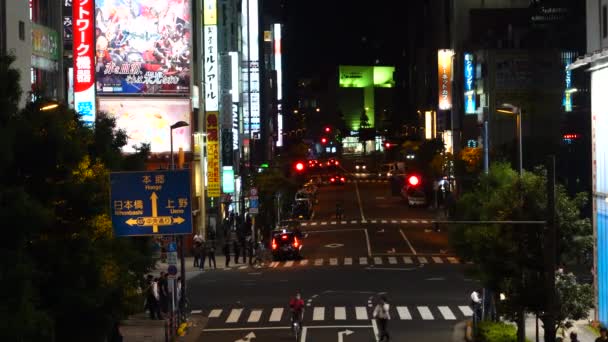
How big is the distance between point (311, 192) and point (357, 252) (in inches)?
1545

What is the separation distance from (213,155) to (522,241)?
4451 centimetres

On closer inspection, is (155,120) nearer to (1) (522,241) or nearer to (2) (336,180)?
(1) (522,241)

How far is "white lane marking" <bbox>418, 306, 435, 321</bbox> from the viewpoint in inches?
1512

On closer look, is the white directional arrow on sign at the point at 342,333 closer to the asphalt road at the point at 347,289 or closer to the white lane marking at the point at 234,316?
the asphalt road at the point at 347,289

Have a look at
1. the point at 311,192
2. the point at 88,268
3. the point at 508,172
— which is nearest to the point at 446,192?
the point at 311,192

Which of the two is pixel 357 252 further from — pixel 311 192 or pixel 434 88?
pixel 434 88

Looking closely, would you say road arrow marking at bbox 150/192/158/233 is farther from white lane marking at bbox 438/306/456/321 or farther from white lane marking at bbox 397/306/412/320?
white lane marking at bbox 438/306/456/321

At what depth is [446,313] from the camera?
39656 millimetres

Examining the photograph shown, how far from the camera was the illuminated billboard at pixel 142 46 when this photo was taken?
66.7 m

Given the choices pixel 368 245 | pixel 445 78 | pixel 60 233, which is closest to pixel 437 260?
pixel 368 245

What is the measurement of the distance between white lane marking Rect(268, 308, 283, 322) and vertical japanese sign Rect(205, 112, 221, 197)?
102 ft

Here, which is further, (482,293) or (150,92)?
(150,92)

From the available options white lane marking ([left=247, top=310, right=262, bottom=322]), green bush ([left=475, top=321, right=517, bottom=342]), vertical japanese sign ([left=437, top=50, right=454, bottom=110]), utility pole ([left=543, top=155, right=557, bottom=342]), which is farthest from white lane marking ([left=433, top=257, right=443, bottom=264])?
vertical japanese sign ([left=437, top=50, right=454, bottom=110])

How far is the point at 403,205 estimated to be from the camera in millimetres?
102188
